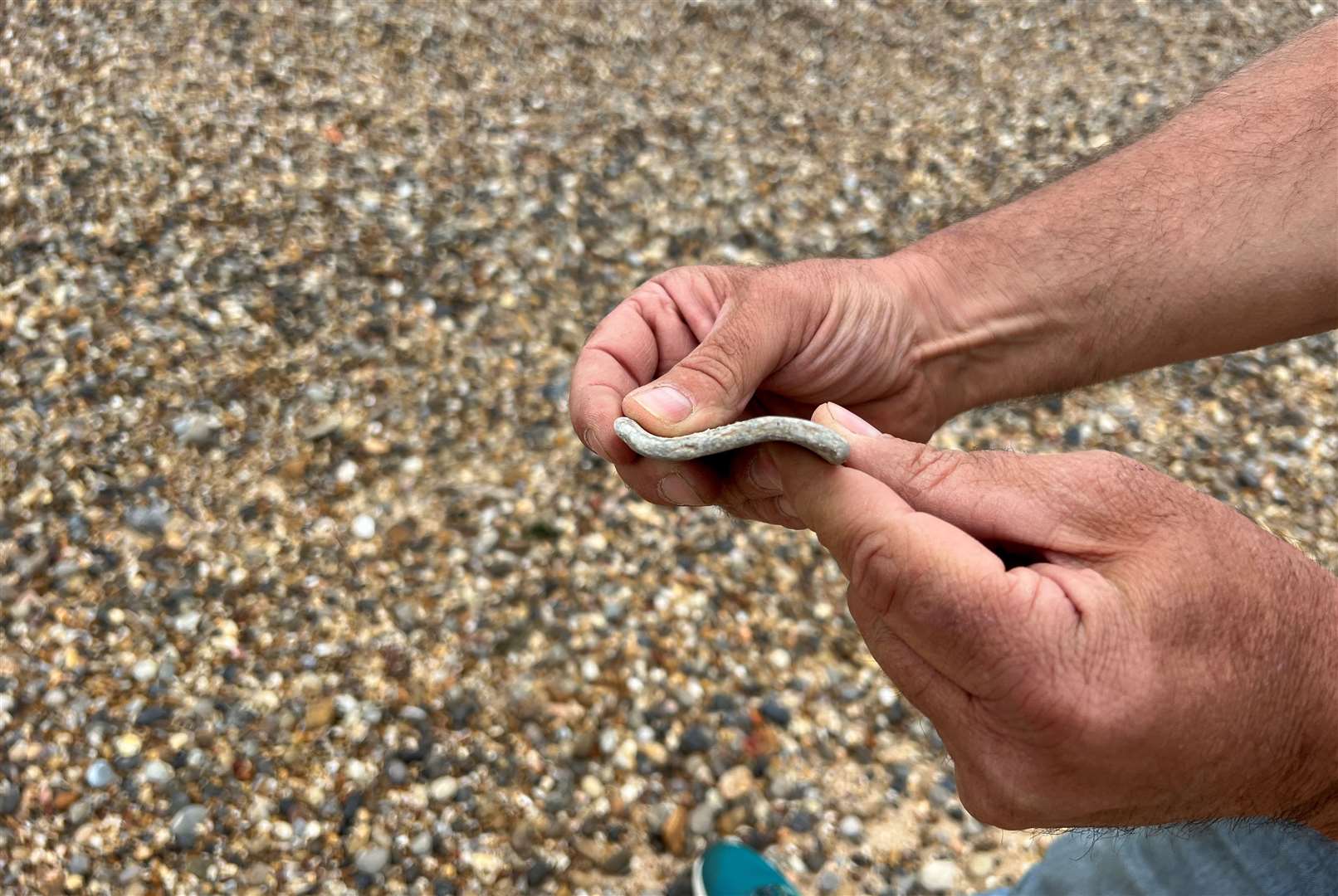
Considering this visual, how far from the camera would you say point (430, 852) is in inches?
113

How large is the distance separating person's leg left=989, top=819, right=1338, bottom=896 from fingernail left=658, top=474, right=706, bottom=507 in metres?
1.12

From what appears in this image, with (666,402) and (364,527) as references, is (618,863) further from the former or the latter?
(666,402)

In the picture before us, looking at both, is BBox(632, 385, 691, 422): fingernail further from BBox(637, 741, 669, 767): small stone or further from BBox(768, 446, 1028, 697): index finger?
BBox(637, 741, 669, 767): small stone

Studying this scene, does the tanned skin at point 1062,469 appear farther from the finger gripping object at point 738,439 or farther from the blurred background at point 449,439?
the blurred background at point 449,439

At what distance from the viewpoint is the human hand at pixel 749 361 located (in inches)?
82.0

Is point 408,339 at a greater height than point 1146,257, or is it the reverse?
point 1146,257

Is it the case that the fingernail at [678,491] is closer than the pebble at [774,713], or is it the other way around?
the fingernail at [678,491]

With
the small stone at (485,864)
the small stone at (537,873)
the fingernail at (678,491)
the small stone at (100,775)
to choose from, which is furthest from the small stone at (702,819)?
the small stone at (100,775)

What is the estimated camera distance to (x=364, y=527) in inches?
137

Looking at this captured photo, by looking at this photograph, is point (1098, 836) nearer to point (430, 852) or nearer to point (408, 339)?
point (430, 852)

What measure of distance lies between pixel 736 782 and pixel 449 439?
1.66m

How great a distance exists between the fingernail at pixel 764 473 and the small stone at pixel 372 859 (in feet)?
5.50

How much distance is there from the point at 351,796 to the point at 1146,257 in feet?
8.75

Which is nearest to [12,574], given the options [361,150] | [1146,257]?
[361,150]
